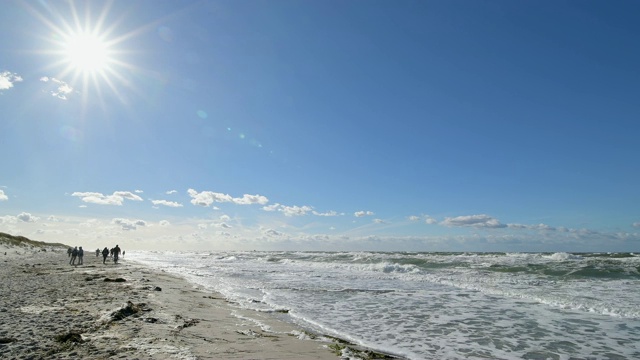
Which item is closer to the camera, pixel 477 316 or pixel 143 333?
pixel 143 333

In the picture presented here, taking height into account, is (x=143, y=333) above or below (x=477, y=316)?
above

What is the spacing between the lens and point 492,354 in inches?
341

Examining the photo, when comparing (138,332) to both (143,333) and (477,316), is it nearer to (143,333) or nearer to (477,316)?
(143,333)

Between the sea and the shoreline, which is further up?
the shoreline

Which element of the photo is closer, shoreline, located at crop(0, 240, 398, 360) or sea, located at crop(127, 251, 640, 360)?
shoreline, located at crop(0, 240, 398, 360)

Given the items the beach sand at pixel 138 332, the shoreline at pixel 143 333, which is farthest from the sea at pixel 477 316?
the beach sand at pixel 138 332

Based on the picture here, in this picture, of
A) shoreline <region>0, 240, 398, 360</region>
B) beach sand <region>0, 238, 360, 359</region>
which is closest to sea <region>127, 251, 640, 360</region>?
shoreline <region>0, 240, 398, 360</region>

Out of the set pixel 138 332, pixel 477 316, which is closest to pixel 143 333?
pixel 138 332

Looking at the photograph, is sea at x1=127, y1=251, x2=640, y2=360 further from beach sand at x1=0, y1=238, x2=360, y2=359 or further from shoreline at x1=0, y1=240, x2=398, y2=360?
beach sand at x1=0, y1=238, x2=360, y2=359

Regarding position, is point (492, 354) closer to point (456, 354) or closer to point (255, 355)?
point (456, 354)

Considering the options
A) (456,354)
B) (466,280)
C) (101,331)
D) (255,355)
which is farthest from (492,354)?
(466,280)

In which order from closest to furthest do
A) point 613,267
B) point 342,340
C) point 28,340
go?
point 28,340
point 342,340
point 613,267

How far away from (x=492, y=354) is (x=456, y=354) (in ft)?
3.01

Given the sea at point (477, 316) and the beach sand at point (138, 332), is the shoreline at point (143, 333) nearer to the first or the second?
the beach sand at point (138, 332)
